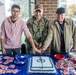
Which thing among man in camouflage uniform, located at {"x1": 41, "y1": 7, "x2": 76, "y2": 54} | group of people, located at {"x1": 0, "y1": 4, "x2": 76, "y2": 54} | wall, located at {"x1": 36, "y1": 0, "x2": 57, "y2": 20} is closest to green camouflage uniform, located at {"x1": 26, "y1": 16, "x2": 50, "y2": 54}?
group of people, located at {"x1": 0, "y1": 4, "x2": 76, "y2": 54}

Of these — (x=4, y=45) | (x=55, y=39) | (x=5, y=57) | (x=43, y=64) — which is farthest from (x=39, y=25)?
(x=43, y=64)

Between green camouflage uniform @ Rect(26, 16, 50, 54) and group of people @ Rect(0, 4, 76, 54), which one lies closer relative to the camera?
group of people @ Rect(0, 4, 76, 54)

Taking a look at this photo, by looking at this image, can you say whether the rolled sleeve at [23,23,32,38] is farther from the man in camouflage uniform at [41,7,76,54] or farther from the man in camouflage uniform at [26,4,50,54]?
the man in camouflage uniform at [41,7,76,54]

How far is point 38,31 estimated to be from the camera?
3.62 m

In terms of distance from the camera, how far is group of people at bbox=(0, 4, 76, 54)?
3.31 meters

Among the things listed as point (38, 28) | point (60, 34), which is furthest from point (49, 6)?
point (60, 34)

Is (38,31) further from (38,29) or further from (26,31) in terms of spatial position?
(26,31)

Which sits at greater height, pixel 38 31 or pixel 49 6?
pixel 49 6

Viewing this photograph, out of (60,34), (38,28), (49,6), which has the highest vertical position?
(49,6)

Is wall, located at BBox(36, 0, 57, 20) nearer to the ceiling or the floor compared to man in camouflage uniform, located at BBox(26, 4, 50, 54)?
nearer to the ceiling

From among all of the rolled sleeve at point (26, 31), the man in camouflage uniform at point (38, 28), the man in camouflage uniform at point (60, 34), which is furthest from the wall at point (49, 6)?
the rolled sleeve at point (26, 31)

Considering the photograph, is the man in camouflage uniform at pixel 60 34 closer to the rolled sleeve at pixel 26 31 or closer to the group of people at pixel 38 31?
the group of people at pixel 38 31

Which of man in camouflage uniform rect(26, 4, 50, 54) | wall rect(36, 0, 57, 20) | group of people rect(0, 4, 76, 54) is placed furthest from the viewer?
wall rect(36, 0, 57, 20)

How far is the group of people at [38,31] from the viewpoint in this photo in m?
3.31
